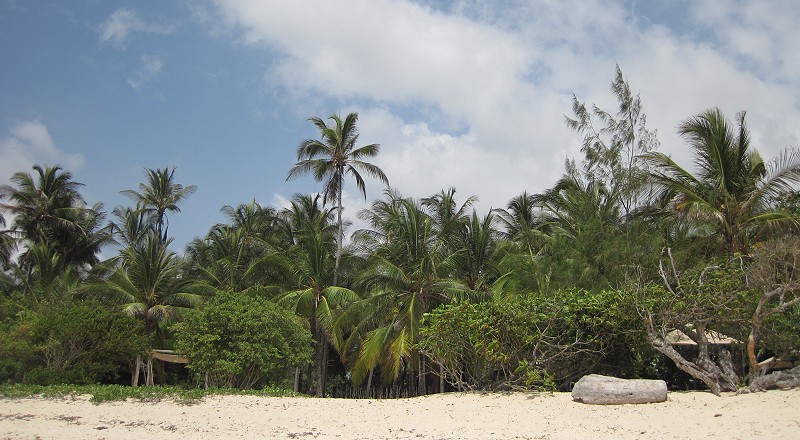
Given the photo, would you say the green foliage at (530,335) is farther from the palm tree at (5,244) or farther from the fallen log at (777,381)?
the palm tree at (5,244)

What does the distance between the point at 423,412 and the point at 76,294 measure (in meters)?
21.7

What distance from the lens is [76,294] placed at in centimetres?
2852

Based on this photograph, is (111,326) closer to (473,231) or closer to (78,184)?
(473,231)

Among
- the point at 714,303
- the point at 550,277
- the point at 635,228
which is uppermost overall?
the point at 635,228

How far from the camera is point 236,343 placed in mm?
18719

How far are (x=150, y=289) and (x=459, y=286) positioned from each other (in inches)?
540

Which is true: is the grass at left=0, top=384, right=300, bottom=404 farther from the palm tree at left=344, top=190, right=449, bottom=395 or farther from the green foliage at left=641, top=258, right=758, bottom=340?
the green foliage at left=641, top=258, right=758, bottom=340

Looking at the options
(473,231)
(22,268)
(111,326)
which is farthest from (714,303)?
(22,268)

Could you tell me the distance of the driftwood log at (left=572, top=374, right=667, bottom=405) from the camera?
1212 centimetres

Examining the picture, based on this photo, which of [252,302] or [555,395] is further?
[252,302]

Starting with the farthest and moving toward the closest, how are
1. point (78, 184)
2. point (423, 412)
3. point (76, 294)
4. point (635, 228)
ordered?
1. point (78, 184)
2. point (76, 294)
3. point (635, 228)
4. point (423, 412)

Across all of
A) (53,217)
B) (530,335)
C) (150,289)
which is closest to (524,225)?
(530,335)

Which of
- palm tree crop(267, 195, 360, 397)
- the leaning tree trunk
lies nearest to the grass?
palm tree crop(267, 195, 360, 397)

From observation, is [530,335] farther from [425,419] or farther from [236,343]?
[236,343]
